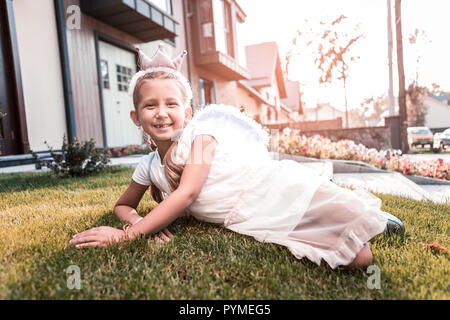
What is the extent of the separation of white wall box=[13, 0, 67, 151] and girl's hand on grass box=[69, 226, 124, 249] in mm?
5534

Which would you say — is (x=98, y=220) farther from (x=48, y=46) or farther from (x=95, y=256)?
(x=48, y=46)

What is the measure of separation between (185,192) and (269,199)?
0.49 m

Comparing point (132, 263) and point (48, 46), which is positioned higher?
point (48, 46)

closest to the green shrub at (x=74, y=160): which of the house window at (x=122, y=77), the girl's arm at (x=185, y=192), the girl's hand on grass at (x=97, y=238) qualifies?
the girl's hand on grass at (x=97, y=238)

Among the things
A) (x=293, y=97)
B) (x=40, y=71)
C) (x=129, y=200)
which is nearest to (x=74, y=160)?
(x=129, y=200)

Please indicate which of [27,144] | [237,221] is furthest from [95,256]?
[27,144]

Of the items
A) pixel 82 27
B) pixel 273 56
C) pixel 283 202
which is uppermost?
pixel 273 56

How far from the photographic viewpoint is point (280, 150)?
7.42 m

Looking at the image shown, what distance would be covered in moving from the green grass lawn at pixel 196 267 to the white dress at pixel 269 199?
0.09 metres

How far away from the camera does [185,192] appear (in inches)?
67.0

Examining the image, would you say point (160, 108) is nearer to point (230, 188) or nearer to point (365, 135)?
point (230, 188)

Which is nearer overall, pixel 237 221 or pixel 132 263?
pixel 132 263

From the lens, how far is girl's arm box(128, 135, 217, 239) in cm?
168
